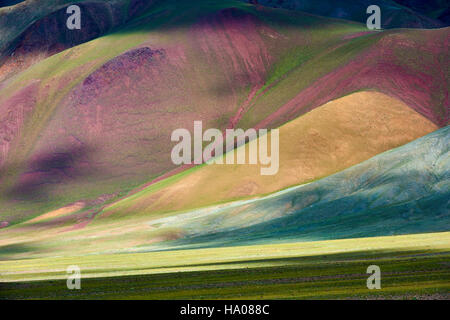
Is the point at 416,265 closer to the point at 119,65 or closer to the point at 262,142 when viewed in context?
the point at 262,142

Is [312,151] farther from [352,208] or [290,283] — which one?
[290,283]

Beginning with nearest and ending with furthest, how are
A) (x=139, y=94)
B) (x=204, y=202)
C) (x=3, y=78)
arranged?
(x=204, y=202), (x=139, y=94), (x=3, y=78)

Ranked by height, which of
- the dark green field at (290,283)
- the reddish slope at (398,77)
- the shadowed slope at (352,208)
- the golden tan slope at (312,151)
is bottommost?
the dark green field at (290,283)

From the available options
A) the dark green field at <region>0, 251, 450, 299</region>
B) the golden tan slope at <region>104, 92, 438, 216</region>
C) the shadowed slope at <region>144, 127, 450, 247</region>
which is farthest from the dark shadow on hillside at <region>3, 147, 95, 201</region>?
the dark green field at <region>0, 251, 450, 299</region>

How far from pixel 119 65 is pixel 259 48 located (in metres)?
34.3

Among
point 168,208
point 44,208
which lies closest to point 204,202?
point 168,208

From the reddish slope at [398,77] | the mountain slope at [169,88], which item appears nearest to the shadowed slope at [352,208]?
the reddish slope at [398,77]

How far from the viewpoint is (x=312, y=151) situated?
11662 centimetres

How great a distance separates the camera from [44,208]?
134125 millimetres

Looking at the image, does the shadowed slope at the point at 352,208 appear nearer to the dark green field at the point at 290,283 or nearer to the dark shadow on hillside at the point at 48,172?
the dark green field at the point at 290,283

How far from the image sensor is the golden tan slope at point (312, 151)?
113 metres

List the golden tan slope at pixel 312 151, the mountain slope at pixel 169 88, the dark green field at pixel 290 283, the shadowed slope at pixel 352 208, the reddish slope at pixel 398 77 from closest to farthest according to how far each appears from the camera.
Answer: the dark green field at pixel 290 283 < the shadowed slope at pixel 352 208 < the golden tan slope at pixel 312 151 < the reddish slope at pixel 398 77 < the mountain slope at pixel 169 88

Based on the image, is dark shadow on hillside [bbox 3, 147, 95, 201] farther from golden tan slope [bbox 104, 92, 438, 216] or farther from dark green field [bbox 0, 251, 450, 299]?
dark green field [bbox 0, 251, 450, 299]

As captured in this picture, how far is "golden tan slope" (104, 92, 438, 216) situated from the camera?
113 m
